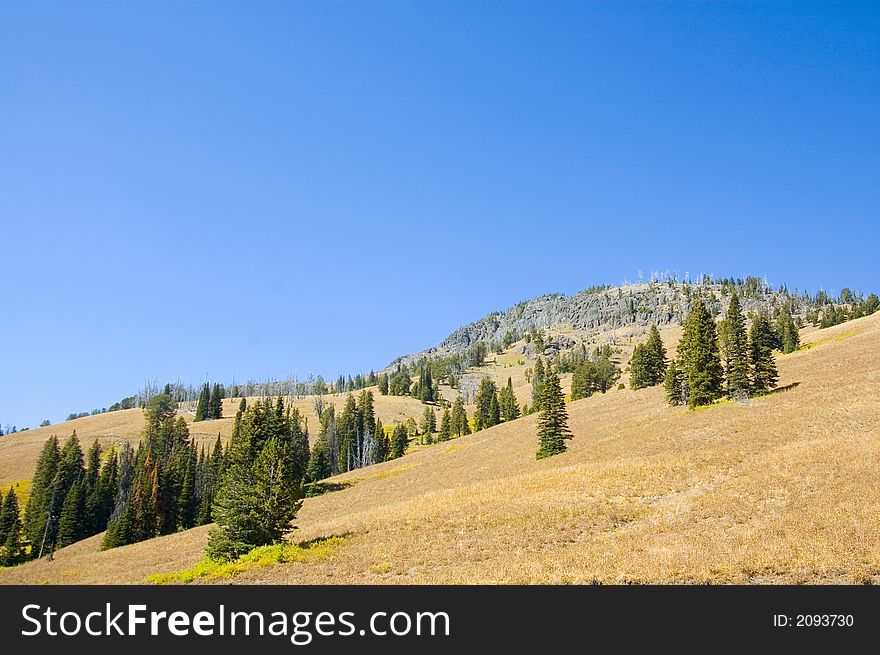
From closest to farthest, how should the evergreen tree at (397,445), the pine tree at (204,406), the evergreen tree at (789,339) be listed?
the evergreen tree at (789,339) < the evergreen tree at (397,445) < the pine tree at (204,406)

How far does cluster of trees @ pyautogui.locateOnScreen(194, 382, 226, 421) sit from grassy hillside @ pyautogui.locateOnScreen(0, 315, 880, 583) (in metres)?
134

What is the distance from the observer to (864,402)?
39.6 m

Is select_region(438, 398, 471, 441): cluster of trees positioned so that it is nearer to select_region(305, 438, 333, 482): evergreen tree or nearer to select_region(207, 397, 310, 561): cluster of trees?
select_region(305, 438, 333, 482): evergreen tree

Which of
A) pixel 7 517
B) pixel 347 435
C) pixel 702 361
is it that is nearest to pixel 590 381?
pixel 347 435

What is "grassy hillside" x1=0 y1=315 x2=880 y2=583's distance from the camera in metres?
16.5

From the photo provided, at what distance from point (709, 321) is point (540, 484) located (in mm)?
32982

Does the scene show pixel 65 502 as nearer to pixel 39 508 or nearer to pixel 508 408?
pixel 39 508

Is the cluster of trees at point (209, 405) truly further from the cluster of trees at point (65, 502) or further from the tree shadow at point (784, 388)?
the tree shadow at point (784, 388)

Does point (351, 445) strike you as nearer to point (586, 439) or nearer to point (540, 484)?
point (586, 439)

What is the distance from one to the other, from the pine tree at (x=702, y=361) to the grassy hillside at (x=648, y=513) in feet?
10.7

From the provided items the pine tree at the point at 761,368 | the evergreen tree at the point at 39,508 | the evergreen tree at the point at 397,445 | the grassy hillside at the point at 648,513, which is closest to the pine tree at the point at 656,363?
the grassy hillside at the point at 648,513

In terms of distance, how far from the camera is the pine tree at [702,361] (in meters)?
55.6

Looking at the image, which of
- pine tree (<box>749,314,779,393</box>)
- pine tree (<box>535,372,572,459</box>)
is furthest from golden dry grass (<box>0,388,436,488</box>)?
pine tree (<box>749,314,779,393</box>)

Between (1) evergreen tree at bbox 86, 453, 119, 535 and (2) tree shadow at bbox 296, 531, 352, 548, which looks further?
(1) evergreen tree at bbox 86, 453, 119, 535
